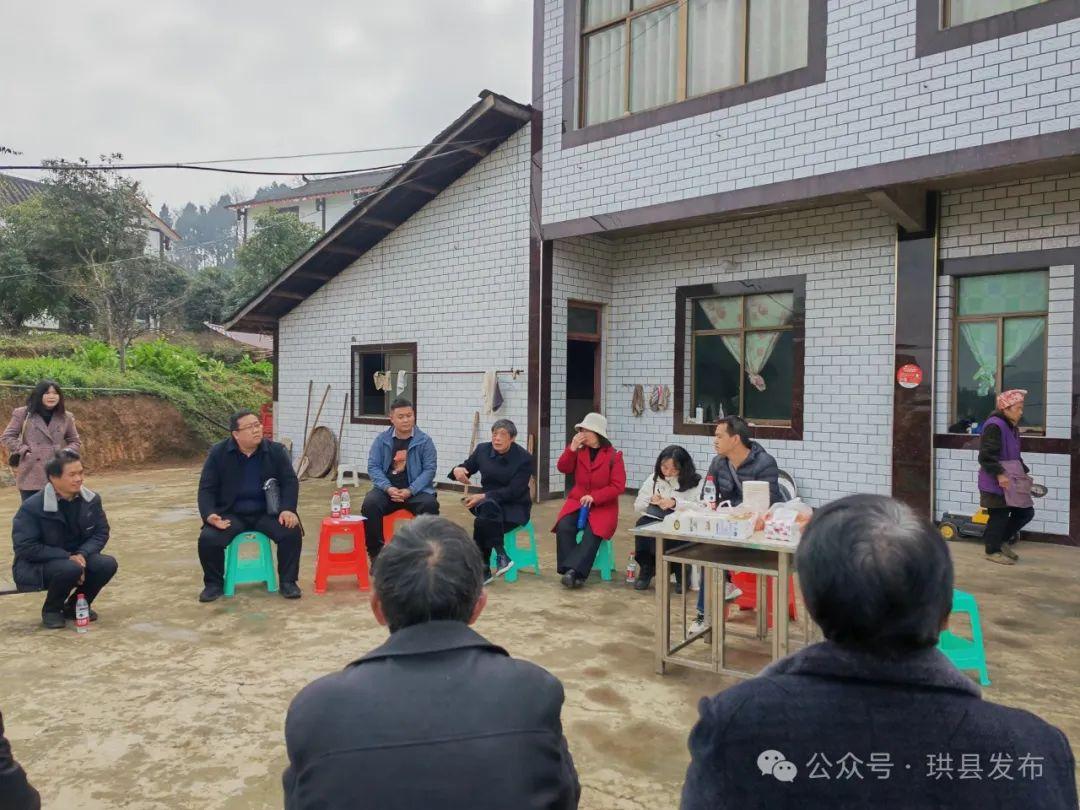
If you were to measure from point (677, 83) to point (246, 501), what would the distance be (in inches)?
222

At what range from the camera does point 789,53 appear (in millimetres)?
7051

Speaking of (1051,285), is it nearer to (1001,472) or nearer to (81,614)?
(1001,472)

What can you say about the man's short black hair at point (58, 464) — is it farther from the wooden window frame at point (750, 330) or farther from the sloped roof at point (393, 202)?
the wooden window frame at point (750, 330)

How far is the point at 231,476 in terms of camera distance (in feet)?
17.4

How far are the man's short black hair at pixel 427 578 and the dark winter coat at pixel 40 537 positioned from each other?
3.77m

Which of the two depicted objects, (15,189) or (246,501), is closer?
(246,501)

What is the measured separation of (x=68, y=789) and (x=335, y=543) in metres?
4.43

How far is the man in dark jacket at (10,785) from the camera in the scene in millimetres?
1771

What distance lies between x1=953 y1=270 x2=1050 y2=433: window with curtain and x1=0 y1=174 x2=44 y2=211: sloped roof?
24.1 m

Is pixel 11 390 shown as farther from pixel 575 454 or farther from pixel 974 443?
pixel 974 443

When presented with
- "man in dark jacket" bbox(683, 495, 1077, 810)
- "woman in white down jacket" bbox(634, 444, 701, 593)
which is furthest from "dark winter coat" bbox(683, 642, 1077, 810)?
"woman in white down jacket" bbox(634, 444, 701, 593)

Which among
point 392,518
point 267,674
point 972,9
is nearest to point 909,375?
point 972,9

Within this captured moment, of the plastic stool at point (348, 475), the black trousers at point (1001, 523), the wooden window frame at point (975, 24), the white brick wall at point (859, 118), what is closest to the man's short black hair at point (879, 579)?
the white brick wall at point (859, 118)

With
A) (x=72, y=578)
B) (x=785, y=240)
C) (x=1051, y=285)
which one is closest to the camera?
(x=72, y=578)
